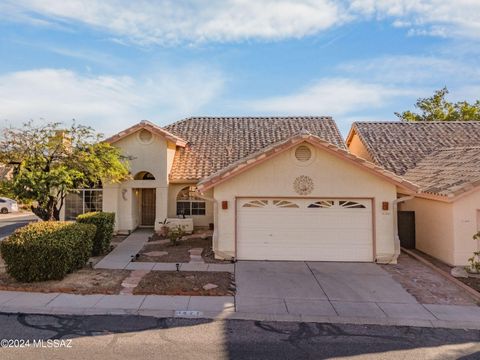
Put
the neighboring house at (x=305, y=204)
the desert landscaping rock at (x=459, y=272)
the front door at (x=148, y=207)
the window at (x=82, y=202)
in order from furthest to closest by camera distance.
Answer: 1. the front door at (x=148, y=207)
2. the window at (x=82, y=202)
3. the neighboring house at (x=305, y=204)
4. the desert landscaping rock at (x=459, y=272)

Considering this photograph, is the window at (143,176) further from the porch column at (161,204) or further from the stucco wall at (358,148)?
the stucco wall at (358,148)

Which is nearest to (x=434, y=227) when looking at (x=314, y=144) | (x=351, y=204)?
(x=351, y=204)

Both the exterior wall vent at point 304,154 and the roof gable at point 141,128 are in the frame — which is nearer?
the exterior wall vent at point 304,154

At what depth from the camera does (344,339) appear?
6.47 metres

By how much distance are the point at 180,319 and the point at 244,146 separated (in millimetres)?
13606

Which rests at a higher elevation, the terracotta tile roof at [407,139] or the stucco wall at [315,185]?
the terracotta tile roof at [407,139]

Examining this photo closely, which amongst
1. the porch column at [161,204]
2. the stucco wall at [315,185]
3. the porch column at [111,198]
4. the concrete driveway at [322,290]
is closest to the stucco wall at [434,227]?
the stucco wall at [315,185]

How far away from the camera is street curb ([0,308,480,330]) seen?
23.5 feet

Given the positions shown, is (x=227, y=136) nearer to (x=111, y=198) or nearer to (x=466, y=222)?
(x=111, y=198)

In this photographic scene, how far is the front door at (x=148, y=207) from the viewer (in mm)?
18734

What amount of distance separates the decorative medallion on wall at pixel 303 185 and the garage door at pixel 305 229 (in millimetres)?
352

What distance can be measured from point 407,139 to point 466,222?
33.1ft

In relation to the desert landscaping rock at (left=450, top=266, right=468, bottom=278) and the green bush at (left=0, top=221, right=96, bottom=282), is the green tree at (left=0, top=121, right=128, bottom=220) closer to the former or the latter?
the green bush at (left=0, top=221, right=96, bottom=282)

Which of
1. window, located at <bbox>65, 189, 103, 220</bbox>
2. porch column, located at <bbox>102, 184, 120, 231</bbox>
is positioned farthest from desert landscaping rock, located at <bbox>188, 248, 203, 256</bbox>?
window, located at <bbox>65, 189, 103, 220</bbox>
